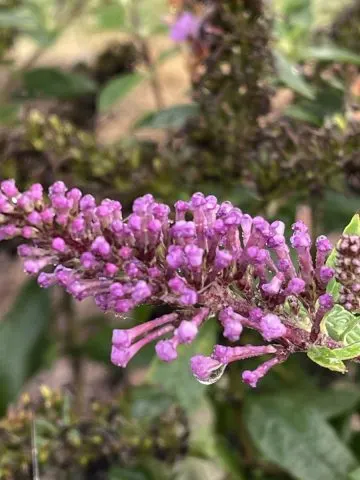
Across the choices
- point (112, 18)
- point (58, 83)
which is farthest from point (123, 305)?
point (58, 83)

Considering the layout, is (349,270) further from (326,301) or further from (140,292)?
(140,292)

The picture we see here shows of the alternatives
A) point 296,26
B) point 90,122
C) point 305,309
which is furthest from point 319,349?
point 90,122

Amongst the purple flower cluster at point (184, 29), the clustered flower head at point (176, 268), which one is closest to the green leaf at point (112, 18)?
the purple flower cluster at point (184, 29)

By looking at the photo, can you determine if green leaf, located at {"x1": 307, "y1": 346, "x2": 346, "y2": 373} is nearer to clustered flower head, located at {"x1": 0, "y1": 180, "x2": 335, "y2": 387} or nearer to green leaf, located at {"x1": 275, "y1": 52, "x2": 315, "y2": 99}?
clustered flower head, located at {"x1": 0, "y1": 180, "x2": 335, "y2": 387}

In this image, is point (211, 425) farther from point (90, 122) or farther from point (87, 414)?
point (90, 122)

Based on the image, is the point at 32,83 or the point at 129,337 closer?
the point at 129,337

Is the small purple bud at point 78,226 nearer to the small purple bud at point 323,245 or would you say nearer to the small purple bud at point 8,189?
the small purple bud at point 8,189

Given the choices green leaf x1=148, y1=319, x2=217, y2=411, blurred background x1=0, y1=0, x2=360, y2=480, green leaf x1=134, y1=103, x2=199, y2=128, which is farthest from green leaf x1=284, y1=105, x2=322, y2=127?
green leaf x1=148, y1=319, x2=217, y2=411
